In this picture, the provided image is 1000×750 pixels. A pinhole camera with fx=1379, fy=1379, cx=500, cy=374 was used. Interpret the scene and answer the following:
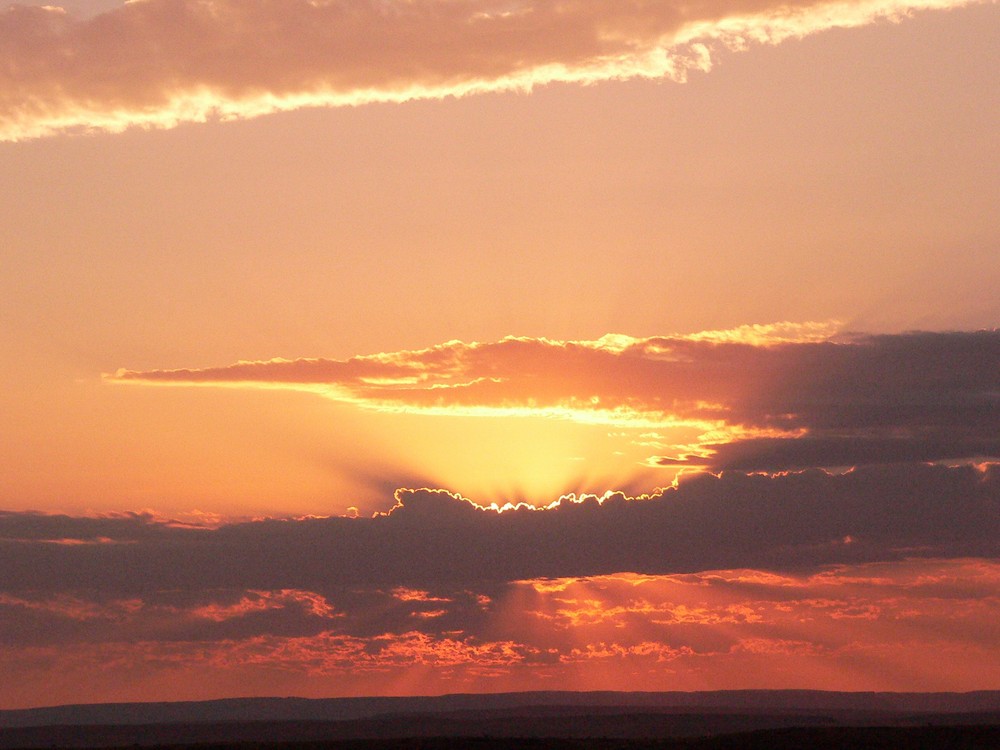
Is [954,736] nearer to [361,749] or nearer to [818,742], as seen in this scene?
[818,742]

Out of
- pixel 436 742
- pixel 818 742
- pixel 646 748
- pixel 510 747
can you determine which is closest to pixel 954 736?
Result: pixel 818 742

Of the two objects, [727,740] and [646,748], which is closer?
[646,748]

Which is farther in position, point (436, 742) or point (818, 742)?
point (436, 742)

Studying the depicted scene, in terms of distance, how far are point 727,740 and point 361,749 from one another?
3856cm

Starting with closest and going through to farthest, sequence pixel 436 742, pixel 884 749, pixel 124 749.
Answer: pixel 884 749 → pixel 436 742 → pixel 124 749

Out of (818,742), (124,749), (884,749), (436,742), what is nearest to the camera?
(884,749)

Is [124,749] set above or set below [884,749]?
above

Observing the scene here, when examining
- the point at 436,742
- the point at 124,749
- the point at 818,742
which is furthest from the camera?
the point at 124,749

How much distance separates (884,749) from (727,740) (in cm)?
1683

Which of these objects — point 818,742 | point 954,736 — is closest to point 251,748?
point 818,742

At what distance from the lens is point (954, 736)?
127812mm

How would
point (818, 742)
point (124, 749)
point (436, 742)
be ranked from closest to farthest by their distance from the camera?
point (818, 742) → point (436, 742) → point (124, 749)

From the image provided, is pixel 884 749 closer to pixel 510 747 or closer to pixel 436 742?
pixel 510 747

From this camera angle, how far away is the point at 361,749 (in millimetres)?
141375
